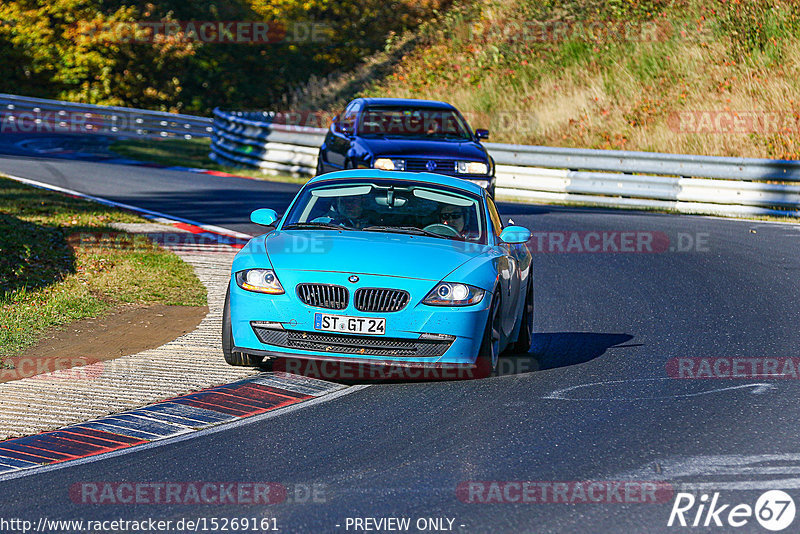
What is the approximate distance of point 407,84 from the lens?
122 feet

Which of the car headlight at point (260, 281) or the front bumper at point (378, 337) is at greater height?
the car headlight at point (260, 281)

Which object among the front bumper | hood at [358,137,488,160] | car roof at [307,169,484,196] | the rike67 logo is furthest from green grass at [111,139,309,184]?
the rike67 logo

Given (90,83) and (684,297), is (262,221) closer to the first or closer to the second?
(684,297)

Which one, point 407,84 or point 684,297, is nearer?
point 684,297

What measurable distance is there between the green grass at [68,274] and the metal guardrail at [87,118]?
22.3 meters

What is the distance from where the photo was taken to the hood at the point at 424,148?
1741 centimetres

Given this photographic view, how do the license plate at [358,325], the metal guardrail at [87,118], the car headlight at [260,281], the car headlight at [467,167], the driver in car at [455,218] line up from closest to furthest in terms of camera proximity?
the license plate at [358,325] → the car headlight at [260,281] → the driver in car at [455,218] → the car headlight at [467,167] → the metal guardrail at [87,118]

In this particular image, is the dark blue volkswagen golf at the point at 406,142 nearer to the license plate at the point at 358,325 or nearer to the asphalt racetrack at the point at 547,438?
the asphalt racetrack at the point at 547,438

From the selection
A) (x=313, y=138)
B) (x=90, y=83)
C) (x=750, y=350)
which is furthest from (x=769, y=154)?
(x=90, y=83)

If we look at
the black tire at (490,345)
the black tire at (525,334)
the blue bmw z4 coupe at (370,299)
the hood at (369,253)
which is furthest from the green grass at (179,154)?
the black tire at (490,345)

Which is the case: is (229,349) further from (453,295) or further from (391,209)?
(391,209)

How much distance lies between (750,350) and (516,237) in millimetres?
2165

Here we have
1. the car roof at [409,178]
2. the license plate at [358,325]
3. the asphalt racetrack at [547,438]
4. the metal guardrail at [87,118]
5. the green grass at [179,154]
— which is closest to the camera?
the asphalt racetrack at [547,438]

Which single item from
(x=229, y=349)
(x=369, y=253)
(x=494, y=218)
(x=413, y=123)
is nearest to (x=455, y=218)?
(x=494, y=218)
